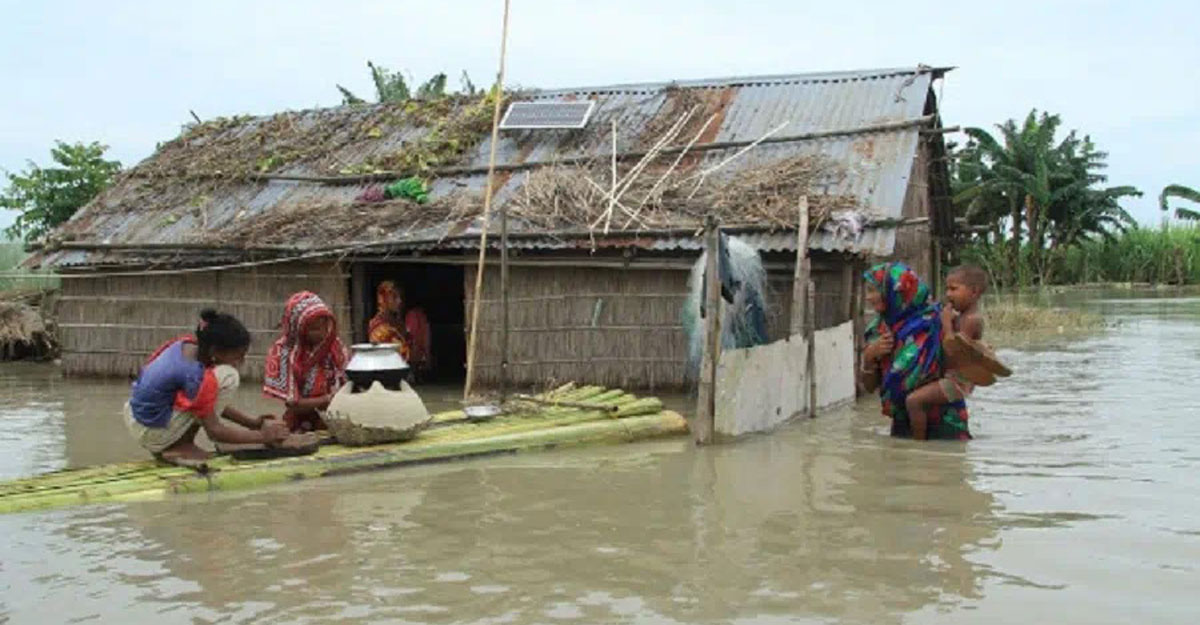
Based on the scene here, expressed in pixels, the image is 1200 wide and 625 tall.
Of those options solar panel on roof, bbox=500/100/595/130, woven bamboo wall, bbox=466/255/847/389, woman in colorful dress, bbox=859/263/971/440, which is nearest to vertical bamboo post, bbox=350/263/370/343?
woven bamboo wall, bbox=466/255/847/389

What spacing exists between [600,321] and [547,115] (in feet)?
9.96

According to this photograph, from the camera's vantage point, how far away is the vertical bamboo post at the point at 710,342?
6801mm

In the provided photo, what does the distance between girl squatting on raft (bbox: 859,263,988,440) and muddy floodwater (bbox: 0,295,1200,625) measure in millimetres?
248

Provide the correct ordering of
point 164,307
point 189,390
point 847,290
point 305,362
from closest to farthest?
point 189,390 → point 305,362 → point 847,290 → point 164,307

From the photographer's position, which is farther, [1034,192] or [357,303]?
[1034,192]

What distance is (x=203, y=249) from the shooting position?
11.1 m

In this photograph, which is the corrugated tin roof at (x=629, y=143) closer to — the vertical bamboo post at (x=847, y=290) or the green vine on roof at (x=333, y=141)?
the green vine on roof at (x=333, y=141)

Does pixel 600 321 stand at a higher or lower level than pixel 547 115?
lower

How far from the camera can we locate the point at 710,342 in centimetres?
678

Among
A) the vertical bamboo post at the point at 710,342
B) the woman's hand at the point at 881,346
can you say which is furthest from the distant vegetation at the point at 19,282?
the woman's hand at the point at 881,346

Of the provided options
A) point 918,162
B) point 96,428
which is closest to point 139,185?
point 96,428

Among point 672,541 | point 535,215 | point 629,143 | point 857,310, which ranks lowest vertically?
point 672,541

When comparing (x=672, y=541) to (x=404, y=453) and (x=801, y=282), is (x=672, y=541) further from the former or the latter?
(x=801, y=282)

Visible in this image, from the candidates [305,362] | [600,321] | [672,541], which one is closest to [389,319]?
[600,321]
